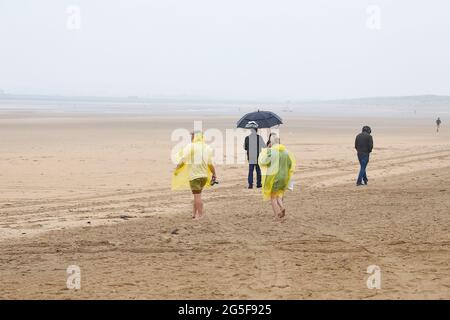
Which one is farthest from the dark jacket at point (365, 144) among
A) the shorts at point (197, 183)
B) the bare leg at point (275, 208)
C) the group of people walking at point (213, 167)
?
the shorts at point (197, 183)

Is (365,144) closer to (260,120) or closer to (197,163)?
(260,120)

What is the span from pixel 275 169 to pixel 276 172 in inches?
2.2

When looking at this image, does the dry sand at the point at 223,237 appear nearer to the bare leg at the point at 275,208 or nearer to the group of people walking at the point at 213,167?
the bare leg at the point at 275,208

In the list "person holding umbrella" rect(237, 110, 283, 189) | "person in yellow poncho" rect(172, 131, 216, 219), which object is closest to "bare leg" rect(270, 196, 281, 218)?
"person in yellow poncho" rect(172, 131, 216, 219)

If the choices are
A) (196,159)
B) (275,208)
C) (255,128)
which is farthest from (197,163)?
(255,128)

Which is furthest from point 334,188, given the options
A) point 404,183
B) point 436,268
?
point 436,268

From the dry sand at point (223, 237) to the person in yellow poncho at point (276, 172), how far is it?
41 cm

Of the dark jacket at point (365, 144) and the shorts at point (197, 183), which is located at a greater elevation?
the dark jacket at point (365, 144)

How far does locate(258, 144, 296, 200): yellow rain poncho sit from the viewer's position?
1078 centimetres

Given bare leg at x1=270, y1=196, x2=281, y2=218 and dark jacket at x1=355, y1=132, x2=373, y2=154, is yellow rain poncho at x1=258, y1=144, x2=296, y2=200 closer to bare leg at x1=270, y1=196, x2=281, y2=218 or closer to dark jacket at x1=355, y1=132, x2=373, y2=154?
bare leg at x1=270, y1=196, x2=281, y2=218

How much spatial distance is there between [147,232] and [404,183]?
8.10 meters

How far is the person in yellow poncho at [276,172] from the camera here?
10.8 meters

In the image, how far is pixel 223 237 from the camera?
380 inches

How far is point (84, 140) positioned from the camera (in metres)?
30.8
